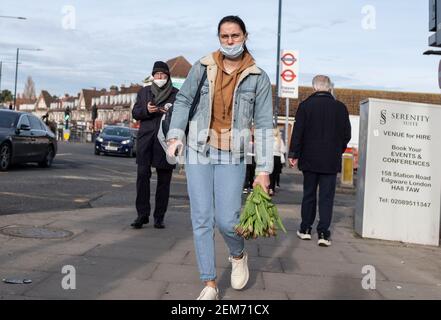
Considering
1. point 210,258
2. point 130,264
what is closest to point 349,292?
point 210,258

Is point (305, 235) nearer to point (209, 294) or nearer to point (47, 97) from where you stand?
point (209, 294)

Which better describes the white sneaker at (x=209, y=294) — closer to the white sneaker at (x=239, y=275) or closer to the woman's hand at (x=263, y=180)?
the white sneaker at (x=239, y=275)

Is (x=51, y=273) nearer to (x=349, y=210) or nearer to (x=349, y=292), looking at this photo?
(x=349, y=292)

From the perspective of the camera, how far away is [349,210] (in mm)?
10734

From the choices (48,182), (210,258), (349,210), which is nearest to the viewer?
(210,258)

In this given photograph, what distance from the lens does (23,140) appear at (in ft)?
48.1

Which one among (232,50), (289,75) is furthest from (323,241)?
(289,75)

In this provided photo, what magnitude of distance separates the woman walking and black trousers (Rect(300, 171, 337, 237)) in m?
2.80

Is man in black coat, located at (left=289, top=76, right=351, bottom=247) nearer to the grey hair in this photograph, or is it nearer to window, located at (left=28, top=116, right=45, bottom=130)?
the grey hair

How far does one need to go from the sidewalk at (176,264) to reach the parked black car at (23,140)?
6.99 m

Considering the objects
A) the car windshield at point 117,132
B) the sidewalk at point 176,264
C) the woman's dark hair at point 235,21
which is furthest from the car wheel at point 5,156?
the car windshield at point 117,132

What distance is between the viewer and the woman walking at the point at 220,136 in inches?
158
